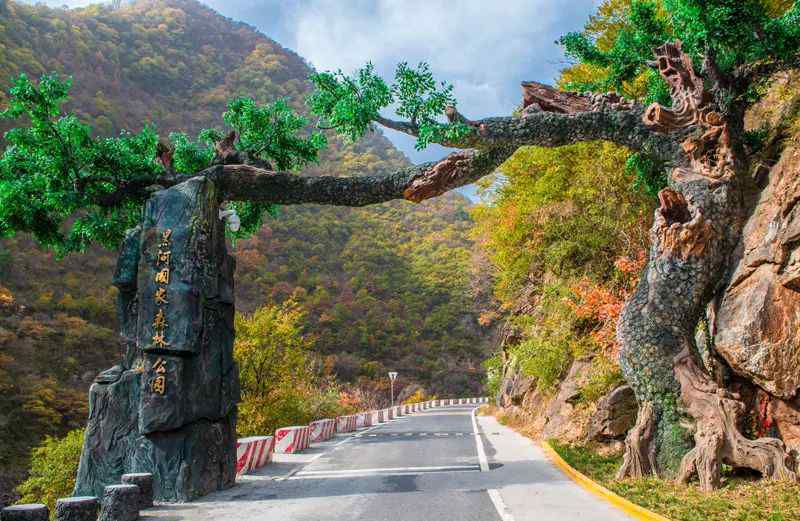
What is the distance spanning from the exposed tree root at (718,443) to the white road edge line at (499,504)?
2807 millimetres

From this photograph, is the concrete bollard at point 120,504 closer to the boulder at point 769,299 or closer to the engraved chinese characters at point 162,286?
the engraved chinese characters at point 162,286

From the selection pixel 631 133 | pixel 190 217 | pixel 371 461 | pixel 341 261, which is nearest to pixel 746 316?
pixel 631 133

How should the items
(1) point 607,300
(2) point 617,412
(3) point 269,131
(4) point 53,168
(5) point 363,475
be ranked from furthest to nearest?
(1) point 607,300
(2) point 617,412
(3) point 269,131
(5) point 363,475
(4) point 53,168

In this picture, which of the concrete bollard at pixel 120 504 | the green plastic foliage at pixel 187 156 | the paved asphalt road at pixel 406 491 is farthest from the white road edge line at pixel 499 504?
the green plastic foliage at pixel 187 156

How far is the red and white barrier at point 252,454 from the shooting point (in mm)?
12141

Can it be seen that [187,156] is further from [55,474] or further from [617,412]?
[617,412]

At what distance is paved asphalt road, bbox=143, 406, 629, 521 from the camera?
7.73m

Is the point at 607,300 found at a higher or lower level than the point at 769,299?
higher

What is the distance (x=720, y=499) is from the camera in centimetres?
789

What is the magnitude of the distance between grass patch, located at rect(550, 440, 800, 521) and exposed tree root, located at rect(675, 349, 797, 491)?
0.73 ft

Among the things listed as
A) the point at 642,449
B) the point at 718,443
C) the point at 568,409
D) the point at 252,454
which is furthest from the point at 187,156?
the point at 568,409

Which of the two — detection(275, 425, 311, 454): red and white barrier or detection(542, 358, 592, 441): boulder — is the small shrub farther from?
detection(542, 358, 592, 441): boulder

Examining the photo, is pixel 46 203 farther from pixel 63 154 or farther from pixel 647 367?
pixel 647 367

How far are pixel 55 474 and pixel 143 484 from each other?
5769 mm
